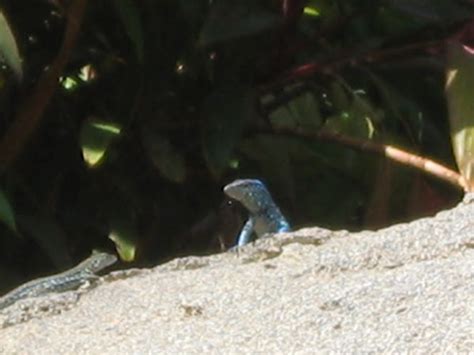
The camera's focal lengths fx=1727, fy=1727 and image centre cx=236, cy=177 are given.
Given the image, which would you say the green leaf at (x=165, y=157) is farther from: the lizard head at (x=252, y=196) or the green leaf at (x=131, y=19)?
the lizard head at (x=252, y=196)

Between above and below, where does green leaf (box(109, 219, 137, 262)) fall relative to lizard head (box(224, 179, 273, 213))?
below

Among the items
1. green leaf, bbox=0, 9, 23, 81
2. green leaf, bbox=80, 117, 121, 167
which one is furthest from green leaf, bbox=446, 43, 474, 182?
green leaf, bbox=0, 9, 23, 81

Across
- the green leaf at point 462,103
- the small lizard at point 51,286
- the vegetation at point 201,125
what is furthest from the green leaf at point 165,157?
the small lizard at point 51,286

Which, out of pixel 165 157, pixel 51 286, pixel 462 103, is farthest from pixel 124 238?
pixel 51 286

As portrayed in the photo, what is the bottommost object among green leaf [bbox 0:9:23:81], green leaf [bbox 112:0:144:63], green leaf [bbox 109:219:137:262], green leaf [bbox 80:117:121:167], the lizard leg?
green leaf [bbox 109:219:137:262]

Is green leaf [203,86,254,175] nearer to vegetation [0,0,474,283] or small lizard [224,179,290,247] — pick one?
vegetation [0,0,474,283]

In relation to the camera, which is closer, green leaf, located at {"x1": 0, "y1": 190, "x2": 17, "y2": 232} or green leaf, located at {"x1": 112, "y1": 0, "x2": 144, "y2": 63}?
green leaf, located at {"x1": 0, "y1": 190, "x2": 17, "y2": 232}

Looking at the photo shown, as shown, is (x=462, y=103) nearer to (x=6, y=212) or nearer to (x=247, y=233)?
(x=247, y=233)
